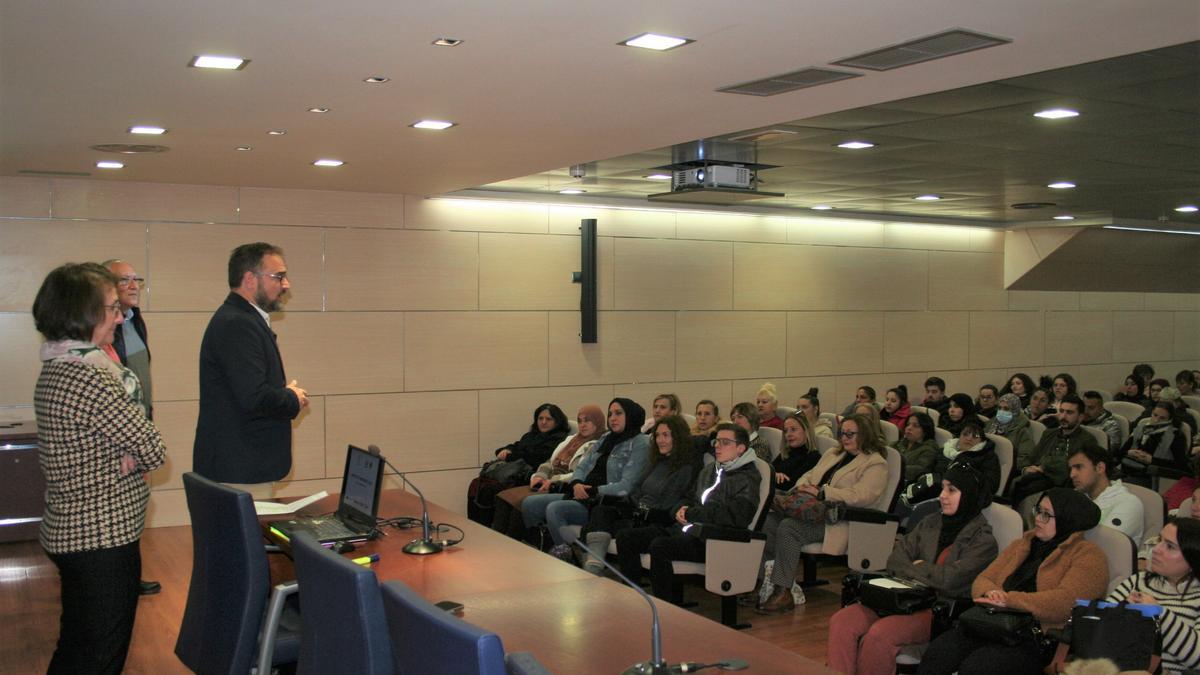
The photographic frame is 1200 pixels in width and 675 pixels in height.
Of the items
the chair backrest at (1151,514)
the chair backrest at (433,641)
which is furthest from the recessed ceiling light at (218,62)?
the chair backrest at (1151,514)

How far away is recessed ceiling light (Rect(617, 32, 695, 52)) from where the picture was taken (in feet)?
11.7

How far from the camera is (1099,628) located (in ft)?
11.8

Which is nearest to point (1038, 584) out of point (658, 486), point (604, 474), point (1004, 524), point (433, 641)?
point (1004, 524)

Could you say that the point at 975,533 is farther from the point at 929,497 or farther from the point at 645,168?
the point at 645,168

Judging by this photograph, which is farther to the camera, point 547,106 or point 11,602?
point 11,602

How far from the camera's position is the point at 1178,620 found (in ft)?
12.1

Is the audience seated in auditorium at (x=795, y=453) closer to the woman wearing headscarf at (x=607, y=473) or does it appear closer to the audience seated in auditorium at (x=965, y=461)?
the audience seated in auditorium at (x=965, y=461)

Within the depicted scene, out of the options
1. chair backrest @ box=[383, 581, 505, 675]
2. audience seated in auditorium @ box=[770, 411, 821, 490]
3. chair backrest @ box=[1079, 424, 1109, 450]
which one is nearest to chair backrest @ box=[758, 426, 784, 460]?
audience seated in auditorium @ box=[770, 411, 821, 490]

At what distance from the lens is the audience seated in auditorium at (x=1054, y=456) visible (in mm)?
7848

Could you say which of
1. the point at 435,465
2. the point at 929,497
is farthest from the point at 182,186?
the point at 929,497

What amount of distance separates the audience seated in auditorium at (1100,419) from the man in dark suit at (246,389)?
7194 mm

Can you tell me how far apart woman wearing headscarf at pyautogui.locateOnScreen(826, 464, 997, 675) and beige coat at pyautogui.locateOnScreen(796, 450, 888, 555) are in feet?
4.88

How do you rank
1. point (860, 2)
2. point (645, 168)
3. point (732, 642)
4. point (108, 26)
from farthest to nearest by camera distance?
point (645, 168)
point (108, 26)
point (860, 2)
point (732, 642)

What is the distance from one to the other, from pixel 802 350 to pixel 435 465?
4547mm
